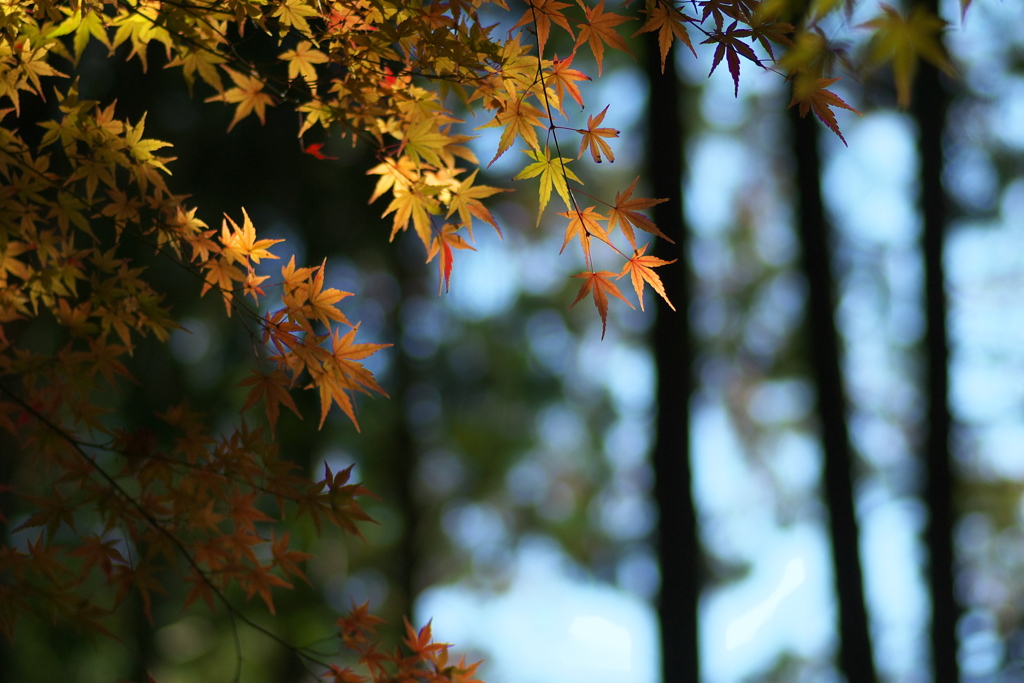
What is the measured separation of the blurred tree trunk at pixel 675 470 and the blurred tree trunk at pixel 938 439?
57.4 inches

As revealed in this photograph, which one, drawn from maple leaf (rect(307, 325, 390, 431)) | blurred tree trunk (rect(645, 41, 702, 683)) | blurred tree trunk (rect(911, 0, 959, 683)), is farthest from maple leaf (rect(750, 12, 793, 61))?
blurred tree trunk (rect(911, 0, 959, 683))

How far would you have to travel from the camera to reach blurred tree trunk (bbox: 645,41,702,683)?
12.5 feet

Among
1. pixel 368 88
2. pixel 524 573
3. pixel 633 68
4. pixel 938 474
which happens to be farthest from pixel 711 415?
pixel 368 88

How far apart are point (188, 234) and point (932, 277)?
426 cm

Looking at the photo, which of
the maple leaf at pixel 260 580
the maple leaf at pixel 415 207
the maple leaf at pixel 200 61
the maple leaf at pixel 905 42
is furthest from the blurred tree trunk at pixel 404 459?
the maple leaf at pixel 905 42

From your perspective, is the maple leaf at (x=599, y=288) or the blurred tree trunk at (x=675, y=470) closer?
the maple leaf at (x=599, y=288)

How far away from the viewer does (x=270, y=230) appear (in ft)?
15.7

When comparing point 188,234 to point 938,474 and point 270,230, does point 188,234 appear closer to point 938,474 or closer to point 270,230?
point 270,230

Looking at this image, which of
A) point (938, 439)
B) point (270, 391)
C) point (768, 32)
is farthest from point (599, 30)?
point (938, 439)

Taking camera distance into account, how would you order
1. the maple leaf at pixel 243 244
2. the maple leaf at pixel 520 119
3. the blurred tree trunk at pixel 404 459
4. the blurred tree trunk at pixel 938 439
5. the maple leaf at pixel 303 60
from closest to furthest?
the maple leaf at pixel 520 119 → the maple leaf at pixel 243 244 → the maple leaf at pixel 303 60 → the blurred tree trunk at pixel 938 439 → the blurred tree trunk at pixel 404 459

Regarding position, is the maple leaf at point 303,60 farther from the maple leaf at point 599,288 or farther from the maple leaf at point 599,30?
the maple leaf at point 599,288

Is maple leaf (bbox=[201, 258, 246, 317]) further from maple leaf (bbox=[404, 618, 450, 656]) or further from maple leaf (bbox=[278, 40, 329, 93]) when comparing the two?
maple leaf (bbox=[404, 618, 450, 656])

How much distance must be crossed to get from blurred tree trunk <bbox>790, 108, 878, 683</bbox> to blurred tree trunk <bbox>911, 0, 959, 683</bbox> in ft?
1.66

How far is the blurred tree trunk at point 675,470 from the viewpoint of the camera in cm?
382
